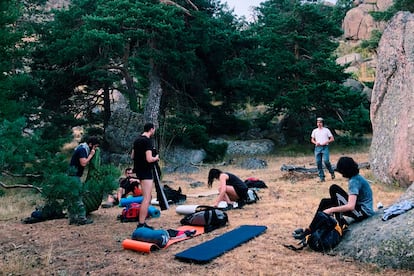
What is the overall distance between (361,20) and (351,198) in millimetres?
30962

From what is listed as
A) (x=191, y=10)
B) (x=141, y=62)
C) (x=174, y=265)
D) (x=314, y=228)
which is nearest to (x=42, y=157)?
(x=174, y=265)

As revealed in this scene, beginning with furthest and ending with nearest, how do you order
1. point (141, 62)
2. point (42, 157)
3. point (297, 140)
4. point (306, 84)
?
point (297, 140) < point (306, 84) < point (141, 62) < point (42, 157)

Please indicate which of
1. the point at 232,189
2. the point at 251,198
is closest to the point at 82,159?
the point at 232,189

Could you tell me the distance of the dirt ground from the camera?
4.38m

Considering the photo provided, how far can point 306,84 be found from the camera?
57.2 feet

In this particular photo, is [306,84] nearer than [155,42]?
No

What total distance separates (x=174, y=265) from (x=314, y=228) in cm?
174

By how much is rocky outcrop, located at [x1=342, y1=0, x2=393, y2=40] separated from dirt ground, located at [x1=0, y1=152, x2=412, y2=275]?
87.0 feet

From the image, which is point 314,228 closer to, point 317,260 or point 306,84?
point 317,260

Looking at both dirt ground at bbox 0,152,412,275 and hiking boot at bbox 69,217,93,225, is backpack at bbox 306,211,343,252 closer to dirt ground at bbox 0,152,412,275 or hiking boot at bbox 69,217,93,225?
dirt ground at bbox 0,152,412,275

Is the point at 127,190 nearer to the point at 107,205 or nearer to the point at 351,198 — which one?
the point at 107,205

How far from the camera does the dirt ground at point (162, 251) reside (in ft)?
14.4

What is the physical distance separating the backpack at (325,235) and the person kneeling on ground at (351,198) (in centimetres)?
12

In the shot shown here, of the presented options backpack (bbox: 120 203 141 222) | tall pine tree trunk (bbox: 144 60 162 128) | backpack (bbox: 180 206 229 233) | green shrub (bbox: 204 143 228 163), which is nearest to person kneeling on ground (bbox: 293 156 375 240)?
backpack (bbox: 180 206 229 233)
